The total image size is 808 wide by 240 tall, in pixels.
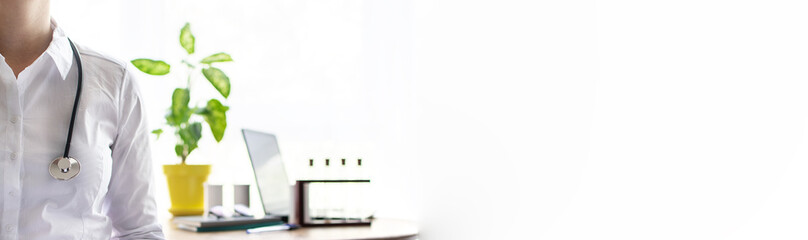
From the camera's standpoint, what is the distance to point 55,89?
0.98 meters

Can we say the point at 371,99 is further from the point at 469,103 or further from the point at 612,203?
the point at 612,203

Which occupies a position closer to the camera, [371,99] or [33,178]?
[33,178]

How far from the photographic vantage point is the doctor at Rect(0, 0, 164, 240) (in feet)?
2.99

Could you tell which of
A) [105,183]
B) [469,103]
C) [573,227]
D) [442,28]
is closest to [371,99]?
[442,28]

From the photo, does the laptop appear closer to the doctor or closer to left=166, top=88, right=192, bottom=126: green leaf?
left=166, top=88, right=192, bottom=126: green leaf

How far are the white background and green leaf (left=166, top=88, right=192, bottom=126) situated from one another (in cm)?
31

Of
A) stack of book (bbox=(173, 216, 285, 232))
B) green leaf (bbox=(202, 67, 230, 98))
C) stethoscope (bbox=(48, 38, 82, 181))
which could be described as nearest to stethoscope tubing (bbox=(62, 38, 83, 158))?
stethoscope (bbox=(48, 38, 82, 181))

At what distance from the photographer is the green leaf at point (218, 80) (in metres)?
2.29

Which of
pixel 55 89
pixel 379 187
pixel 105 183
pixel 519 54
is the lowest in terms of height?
pixel 379 187

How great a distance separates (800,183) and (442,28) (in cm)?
→ 127

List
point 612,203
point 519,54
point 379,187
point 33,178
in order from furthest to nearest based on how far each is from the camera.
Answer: point 379,187
point 519,54
point 612,203
point 33,178

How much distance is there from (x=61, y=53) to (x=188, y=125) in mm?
1352

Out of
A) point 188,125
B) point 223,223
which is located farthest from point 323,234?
point 188,125

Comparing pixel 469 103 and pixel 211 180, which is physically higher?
pixel 469 103
